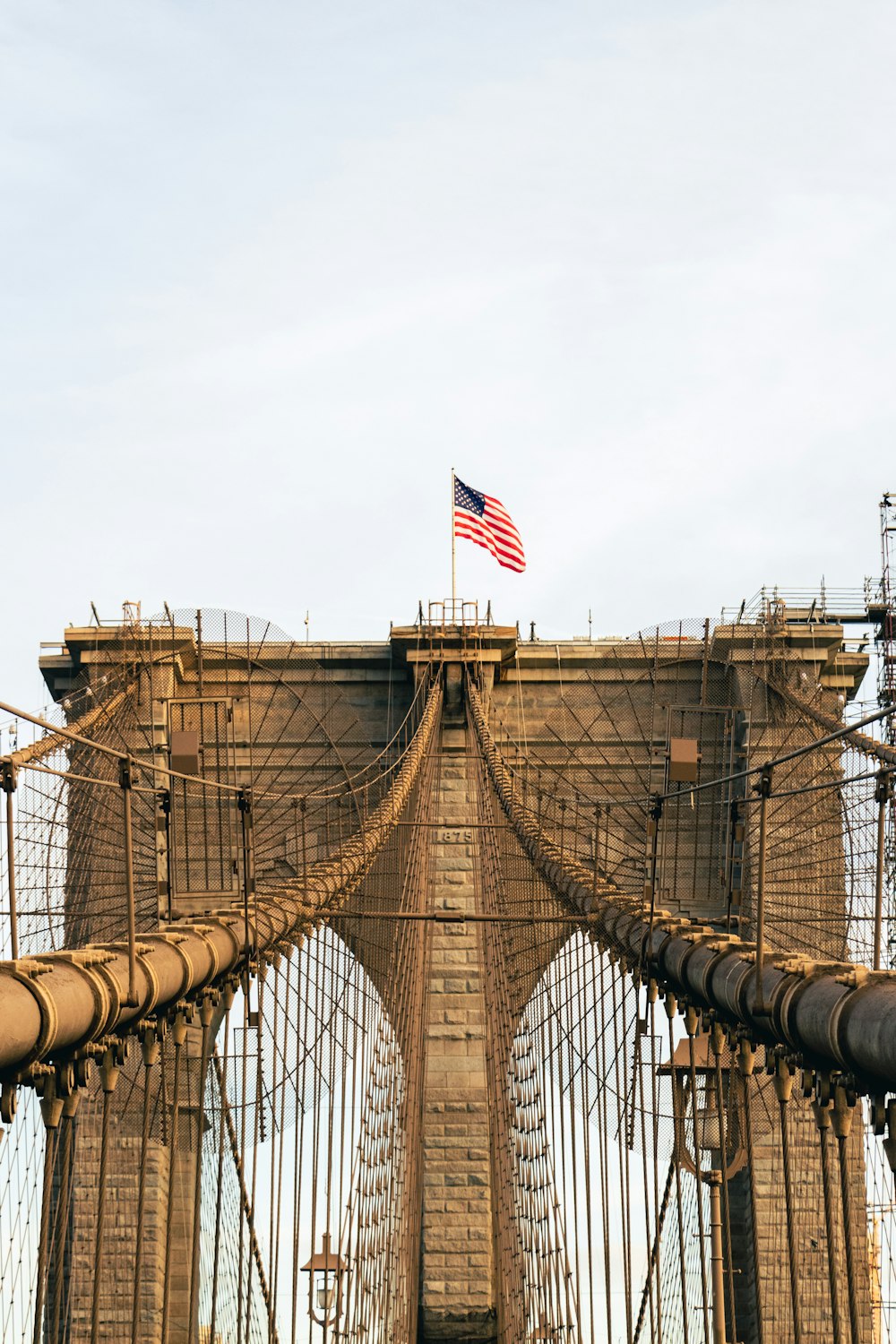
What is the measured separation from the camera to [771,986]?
7008 mm

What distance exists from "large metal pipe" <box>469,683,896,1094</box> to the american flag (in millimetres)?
14078

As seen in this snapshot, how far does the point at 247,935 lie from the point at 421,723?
1349 centimetres

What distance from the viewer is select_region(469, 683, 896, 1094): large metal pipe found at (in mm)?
5422

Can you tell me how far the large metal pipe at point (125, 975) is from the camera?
17.4 feet

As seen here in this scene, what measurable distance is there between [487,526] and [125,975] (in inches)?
828

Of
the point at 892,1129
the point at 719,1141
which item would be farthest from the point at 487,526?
the point at 892,1129

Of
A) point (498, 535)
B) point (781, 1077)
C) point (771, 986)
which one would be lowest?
point (781, 1077)

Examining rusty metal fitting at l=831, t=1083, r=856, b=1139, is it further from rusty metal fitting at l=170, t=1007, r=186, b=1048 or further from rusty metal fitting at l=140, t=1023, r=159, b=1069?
rusty metal fitting at l=170, t=1007, r=186, b=1048

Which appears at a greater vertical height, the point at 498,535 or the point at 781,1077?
the point at 498,535

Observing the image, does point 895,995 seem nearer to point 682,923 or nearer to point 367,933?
point 682,923

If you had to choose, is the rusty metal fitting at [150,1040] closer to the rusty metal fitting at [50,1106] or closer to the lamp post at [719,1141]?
the rusty metal fitting at [50,1106]

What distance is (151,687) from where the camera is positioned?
80.3 feet

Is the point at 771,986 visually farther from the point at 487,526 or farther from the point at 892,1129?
the point at 487,526

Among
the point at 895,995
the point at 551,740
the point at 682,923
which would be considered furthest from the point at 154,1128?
the point at 895,995
